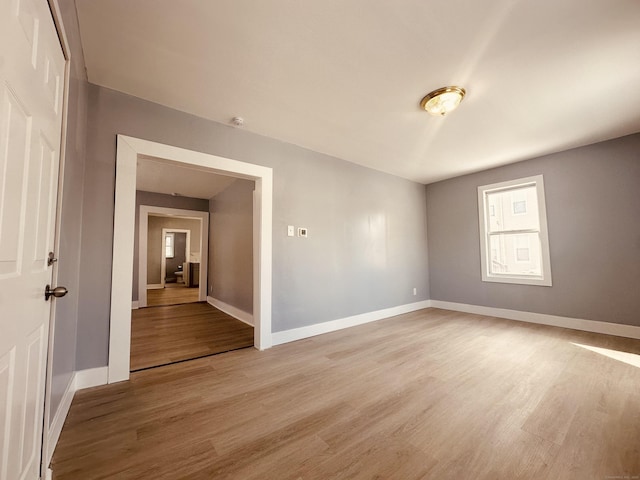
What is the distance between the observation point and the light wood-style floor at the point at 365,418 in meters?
1.22

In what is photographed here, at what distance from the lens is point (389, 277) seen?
4.29 m

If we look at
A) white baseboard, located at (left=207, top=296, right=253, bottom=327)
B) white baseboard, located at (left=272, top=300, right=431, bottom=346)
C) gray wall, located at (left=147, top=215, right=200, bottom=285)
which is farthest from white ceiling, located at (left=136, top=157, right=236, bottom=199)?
gray wall, located at (left=147, top=215, right=200, bottom=285)

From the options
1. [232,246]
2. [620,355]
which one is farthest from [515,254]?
[232,246]

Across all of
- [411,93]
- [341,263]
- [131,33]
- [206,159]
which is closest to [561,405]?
[341,263]

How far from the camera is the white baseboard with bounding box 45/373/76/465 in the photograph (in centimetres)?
126

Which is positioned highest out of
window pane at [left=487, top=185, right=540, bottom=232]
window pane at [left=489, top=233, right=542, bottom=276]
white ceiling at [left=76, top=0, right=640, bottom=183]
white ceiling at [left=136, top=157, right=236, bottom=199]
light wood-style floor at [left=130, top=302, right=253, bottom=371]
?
white ceiling at [left=76, top=0, right=640, bottom=183]

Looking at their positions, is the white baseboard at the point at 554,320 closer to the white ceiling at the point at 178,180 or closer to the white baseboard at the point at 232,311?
the white baseboard at the point at 232,311

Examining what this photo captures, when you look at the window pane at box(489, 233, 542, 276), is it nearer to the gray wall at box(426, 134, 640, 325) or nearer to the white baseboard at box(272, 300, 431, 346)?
the gray wall at box(426, 134, 640, 325)

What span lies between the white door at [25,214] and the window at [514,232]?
517cm

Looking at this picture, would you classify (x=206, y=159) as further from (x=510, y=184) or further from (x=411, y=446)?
(x=510, y=184)

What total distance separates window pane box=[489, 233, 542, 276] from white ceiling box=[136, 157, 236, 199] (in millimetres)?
4882

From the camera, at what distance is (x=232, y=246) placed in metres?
4.70

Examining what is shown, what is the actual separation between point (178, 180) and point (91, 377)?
3.58 m

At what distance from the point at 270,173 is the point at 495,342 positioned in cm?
339
